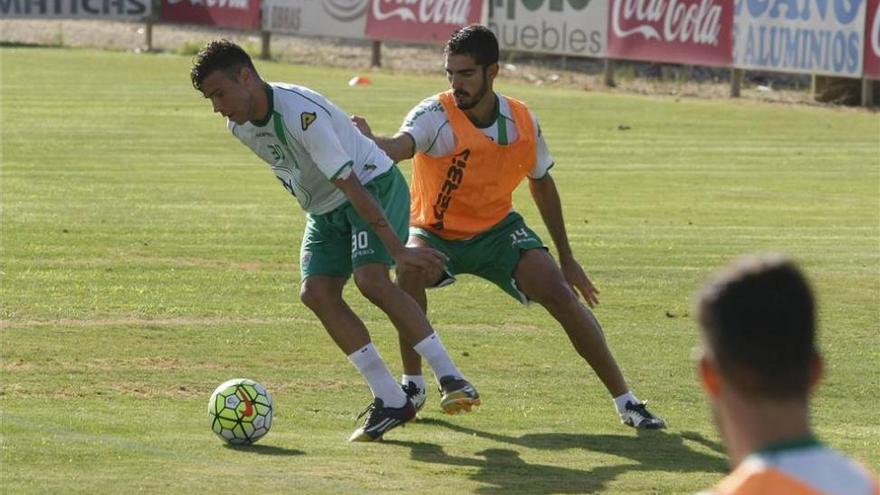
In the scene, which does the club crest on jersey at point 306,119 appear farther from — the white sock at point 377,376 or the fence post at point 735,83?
the fence post at point 735,83

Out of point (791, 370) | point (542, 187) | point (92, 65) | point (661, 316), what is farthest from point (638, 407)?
point (92, 65)

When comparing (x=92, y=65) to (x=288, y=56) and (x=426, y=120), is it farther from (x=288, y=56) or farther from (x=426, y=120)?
(x=426, y=120)

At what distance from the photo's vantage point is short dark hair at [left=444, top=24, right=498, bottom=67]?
31.0ft

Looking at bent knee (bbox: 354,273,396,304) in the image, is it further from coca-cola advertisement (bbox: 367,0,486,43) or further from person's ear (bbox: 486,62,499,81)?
coca-cola advertisement (bbox: 367,0,486,43)

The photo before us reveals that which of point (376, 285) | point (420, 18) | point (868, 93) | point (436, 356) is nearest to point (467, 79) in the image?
point (376, 285)

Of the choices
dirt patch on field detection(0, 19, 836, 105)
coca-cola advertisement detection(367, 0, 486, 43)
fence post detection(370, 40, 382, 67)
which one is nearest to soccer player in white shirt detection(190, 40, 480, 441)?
dirt patch on field detection(0, 19, 836, 105)

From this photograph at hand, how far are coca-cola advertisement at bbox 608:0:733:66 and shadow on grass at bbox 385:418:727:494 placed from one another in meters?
22.5

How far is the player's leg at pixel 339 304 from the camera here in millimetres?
9111

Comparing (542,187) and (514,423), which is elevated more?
(542,187)

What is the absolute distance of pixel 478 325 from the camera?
503 inches

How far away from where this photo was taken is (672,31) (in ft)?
106

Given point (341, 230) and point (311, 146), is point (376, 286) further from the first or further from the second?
point (311, 146)

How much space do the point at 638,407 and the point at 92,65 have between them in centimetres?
2860

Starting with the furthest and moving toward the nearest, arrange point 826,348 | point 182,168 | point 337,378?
point 182,168 < point 826,348 < point 337,378
